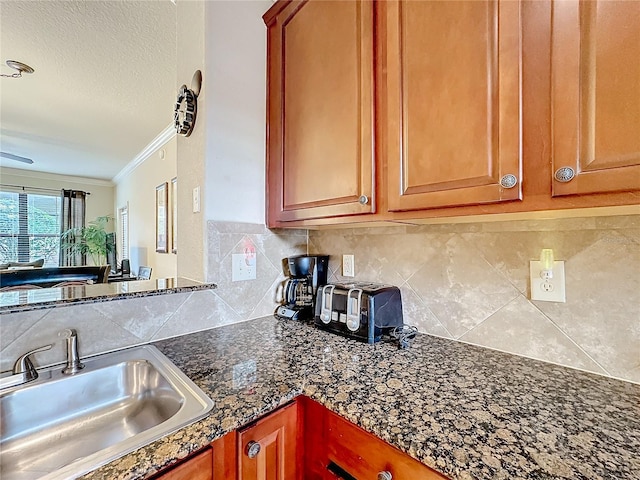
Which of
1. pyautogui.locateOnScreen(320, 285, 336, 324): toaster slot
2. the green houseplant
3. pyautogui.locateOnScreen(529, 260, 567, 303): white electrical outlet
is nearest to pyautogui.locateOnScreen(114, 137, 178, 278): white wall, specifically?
the green houseplant

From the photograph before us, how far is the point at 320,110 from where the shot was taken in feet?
3.75

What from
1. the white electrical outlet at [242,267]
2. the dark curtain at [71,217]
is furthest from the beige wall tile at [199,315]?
the dark curtain at [71,217]

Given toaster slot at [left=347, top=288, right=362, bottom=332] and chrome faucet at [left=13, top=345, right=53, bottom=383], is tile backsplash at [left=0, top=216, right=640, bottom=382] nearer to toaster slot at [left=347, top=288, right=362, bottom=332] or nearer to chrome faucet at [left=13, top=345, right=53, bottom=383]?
chrome faucet at [left=13, top=345, right=53, bottom=383]

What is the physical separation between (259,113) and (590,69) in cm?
117

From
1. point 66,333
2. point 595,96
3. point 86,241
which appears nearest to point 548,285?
point 595,96

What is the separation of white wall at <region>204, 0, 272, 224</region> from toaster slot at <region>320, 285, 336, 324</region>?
0.46 metres

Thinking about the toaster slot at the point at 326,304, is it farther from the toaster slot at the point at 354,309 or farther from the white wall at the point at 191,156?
the white wall at the point at 191,156

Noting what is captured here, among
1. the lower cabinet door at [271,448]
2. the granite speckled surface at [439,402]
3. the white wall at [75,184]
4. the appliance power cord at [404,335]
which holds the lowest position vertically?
the lower cabinet door at [271,448]

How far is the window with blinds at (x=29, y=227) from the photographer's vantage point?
524 centimetres

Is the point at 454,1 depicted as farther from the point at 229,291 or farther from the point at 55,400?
the point at 55,400

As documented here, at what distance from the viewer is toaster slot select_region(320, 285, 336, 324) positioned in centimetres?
116

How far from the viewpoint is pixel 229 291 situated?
50.1 inches

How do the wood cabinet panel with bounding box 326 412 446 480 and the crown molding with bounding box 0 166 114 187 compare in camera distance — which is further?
the crown molding with bounding box 0 166 114 187

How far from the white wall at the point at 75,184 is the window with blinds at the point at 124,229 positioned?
63 centimetres
